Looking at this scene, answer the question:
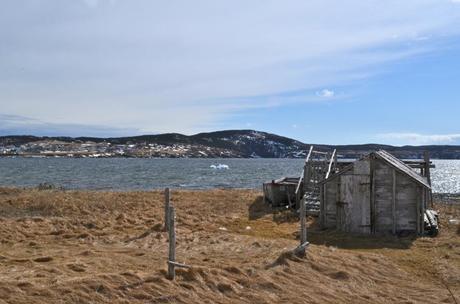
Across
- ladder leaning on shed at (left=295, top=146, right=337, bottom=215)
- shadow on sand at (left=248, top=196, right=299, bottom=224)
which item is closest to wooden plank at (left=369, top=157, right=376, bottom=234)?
shadow on sand at (left=248, top=196, right=299, bottom=224)

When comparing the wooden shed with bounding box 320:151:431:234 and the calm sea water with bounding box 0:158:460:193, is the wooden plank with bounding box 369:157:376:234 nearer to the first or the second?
the wooden shed with bounding box 320:151:431:234

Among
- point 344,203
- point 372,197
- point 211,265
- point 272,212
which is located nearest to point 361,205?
point 372,197

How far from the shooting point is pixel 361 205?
2100cm

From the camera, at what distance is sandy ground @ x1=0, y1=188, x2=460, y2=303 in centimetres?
1130

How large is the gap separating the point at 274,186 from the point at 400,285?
16838 mm

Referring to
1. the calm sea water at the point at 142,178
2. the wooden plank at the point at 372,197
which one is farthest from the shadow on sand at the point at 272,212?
the calm sea water at the point at 142,178

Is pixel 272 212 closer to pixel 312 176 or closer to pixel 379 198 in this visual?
pixel 312 176

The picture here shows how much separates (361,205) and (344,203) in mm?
701

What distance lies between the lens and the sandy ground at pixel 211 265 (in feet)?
37.1

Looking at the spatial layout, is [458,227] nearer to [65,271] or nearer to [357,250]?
[357,250]

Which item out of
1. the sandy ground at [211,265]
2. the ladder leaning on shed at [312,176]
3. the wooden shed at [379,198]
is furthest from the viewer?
the ladder leaning on shed at [312,176]

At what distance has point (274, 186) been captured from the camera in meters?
29.9

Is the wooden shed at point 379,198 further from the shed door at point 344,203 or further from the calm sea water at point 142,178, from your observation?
the calm sea water at point 142,178

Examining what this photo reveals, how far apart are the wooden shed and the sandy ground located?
1.04 m
